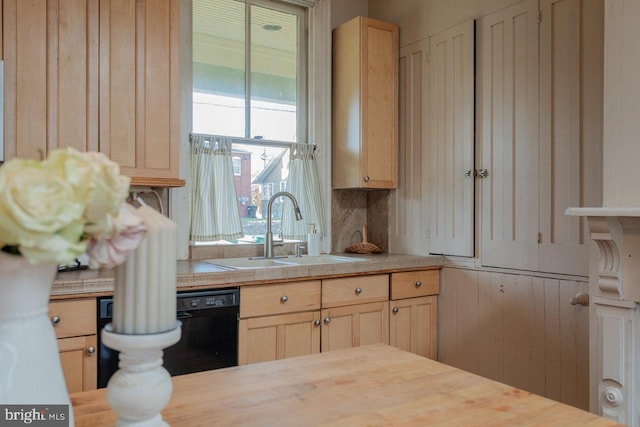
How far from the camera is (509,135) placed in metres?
2.82

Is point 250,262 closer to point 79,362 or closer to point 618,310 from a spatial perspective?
point 79,362

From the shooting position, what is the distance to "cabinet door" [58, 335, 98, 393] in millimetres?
2090

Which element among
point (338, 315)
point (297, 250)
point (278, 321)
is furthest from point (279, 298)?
point (297, 250)

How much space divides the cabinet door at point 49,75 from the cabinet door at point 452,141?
200 centimetres

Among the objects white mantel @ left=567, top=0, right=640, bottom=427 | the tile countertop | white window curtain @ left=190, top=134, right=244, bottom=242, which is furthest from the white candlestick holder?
white window curtain @ left=190, top=134, right=244, bottom=242

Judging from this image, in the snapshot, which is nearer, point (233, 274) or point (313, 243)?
point (233, 274)

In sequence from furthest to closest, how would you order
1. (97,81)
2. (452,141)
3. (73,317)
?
(452,141) → (97,81) → (73,317)

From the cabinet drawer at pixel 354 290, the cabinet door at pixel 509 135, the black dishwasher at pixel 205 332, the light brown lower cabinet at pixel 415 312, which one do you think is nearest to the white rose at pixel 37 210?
the black dishwasher at pixel 205 332

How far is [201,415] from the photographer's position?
37.8 inches

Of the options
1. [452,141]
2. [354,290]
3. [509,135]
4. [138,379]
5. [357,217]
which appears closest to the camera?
[138,379]

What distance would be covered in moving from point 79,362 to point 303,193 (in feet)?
5.95

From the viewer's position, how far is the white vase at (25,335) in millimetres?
597

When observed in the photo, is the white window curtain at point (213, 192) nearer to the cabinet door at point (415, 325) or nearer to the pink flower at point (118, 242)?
the cabinet door at point (415, 325)

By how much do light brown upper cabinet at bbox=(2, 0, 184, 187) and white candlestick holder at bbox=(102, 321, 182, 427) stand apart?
1920 mm
